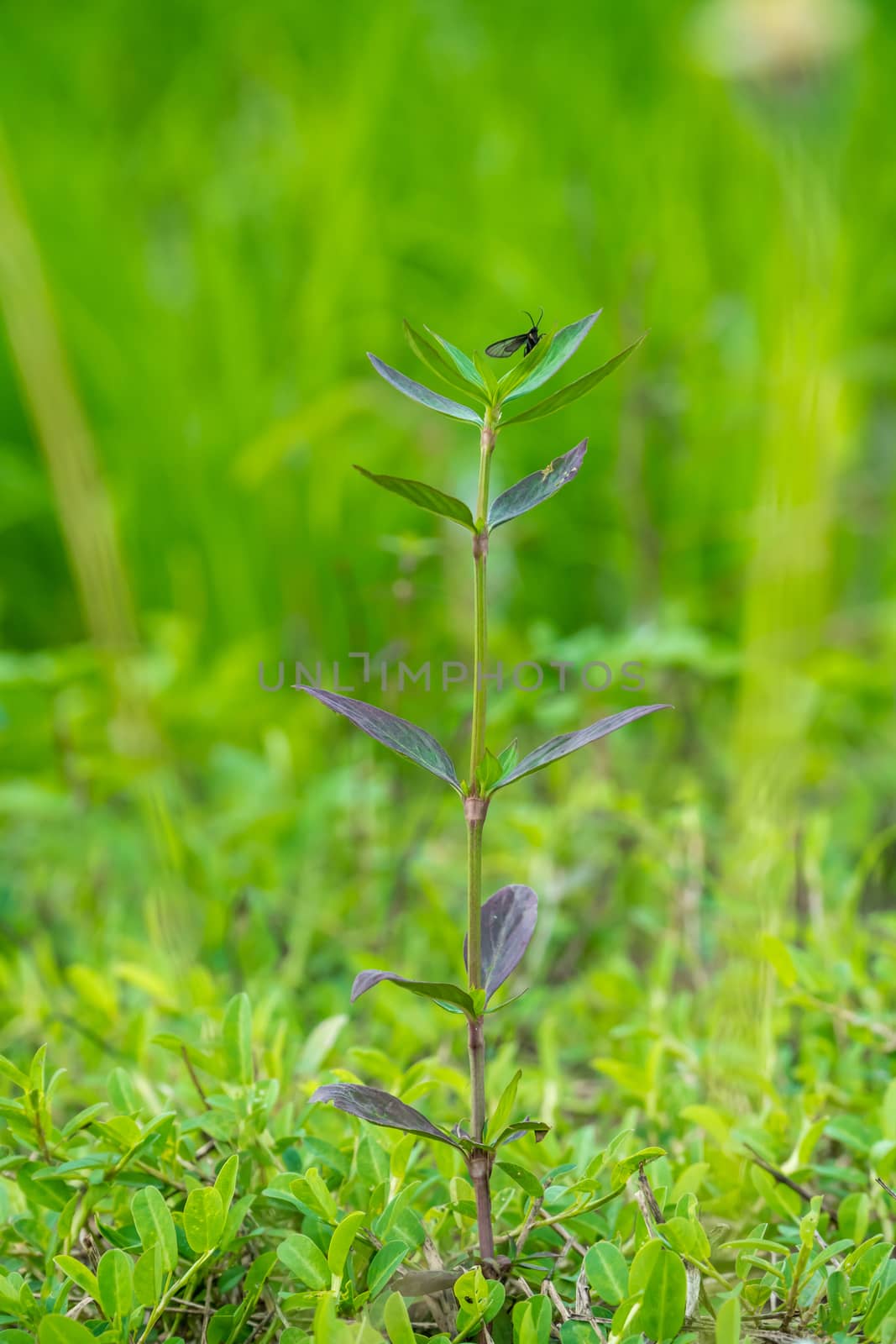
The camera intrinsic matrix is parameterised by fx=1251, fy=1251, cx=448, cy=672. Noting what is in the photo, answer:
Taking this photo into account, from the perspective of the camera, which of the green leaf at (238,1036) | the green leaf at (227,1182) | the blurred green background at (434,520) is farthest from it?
the blurred green background at (434,520)

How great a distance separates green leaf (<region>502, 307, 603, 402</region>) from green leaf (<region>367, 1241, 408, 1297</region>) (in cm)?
40

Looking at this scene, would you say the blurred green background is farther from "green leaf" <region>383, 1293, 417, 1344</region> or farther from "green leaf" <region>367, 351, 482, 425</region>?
"green leaf" <region>367, 351, 482, 425</region>

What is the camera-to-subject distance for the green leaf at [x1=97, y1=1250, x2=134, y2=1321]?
58 centimetres

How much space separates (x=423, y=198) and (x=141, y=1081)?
1.91 metres

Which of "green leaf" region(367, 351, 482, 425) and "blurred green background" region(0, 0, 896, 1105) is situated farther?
"blurred green background" region(0, 0, 896, 1105)

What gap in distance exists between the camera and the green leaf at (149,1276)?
58 cm

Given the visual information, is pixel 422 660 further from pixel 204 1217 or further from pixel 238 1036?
pixel 204 1217

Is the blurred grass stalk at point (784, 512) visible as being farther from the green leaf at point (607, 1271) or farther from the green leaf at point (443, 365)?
the green leaf at point (443, 365)

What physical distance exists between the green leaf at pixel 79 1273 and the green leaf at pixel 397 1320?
15 cm

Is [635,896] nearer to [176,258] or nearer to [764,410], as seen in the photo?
[764,410]

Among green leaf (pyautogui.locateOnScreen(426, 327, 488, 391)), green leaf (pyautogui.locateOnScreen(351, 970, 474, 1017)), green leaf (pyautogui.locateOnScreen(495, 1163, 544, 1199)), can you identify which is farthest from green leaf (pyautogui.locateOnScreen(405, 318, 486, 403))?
green leaf (pyautogui.locateOnScreen(495, 1163, 544, 1199))

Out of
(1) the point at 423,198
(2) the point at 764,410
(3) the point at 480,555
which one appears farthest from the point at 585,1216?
(1) the point at 423,198

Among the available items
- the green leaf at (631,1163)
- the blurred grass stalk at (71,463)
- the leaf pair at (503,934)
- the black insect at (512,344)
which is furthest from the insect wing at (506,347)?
the blurred grass stalk at (71,463)

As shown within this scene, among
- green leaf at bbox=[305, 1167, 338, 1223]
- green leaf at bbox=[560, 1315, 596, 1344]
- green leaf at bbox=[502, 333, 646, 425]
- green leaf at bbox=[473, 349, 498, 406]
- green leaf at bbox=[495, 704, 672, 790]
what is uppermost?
green leaf at bbox=[473, 349, 498, 406]
